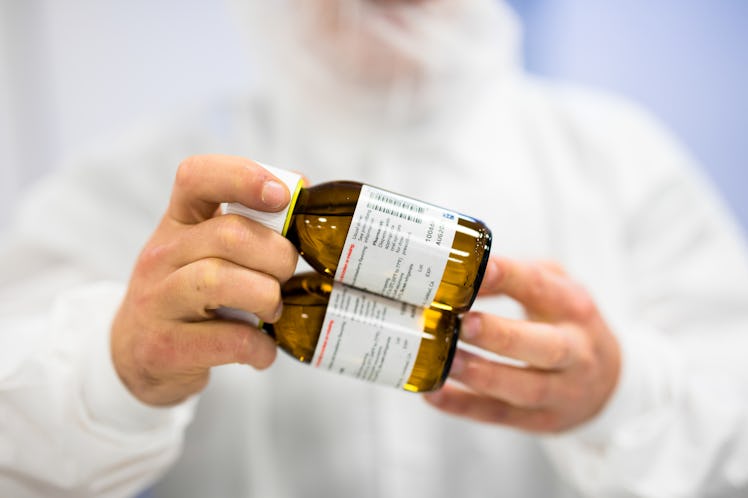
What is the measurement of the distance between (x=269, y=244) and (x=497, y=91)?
28.5 inches

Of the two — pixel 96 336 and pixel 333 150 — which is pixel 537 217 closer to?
pixel 333 150

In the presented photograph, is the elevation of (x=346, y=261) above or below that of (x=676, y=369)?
above

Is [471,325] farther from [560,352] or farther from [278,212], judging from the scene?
[278,212]

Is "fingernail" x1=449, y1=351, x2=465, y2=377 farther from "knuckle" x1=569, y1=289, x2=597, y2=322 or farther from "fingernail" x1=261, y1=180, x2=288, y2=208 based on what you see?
"fingernail" x1=261, y1=180, x2=288, y2=208

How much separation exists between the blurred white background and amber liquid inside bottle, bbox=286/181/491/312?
98 centimetres

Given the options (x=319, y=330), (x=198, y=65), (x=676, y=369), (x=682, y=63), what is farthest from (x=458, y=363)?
(x=198, y=65)

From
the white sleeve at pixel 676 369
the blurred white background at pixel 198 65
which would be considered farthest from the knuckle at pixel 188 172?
the blurred white background at pixel 198 65

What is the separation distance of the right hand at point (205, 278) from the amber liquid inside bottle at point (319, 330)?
2 cm

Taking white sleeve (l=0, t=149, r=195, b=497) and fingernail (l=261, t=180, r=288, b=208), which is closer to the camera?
fingernail (l=261, t=180, r=288, b=208)

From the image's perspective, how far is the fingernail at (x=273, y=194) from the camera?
473 mm

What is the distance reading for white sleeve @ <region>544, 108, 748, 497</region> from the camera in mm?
754

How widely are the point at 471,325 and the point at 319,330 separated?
0.15 metres

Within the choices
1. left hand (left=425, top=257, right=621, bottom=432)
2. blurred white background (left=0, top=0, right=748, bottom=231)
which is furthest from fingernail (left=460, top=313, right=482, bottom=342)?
blurred white background (left=0, top=0, right=748, bottom=231)

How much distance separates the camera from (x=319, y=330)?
0.52m
